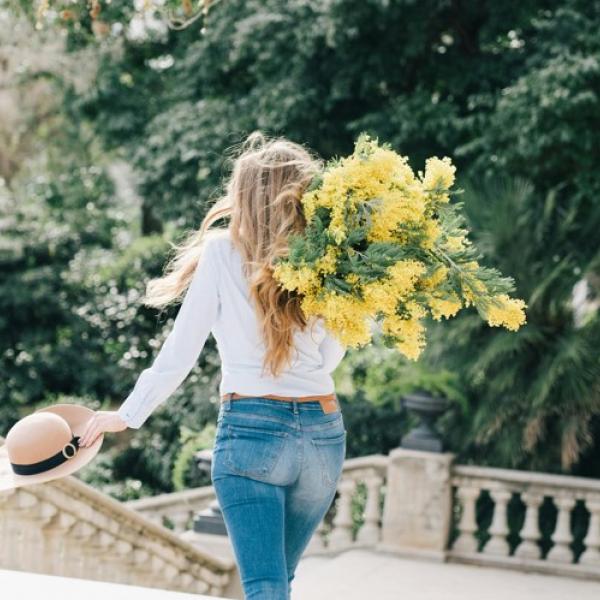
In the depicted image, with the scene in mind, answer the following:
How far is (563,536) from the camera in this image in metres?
7.34

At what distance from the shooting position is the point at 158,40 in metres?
13.0

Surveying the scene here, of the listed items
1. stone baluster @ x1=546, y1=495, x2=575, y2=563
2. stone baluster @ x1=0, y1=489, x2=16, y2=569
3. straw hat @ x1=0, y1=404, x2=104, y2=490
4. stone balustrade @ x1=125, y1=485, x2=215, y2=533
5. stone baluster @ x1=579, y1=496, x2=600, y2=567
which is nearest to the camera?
straw hat @ x1=0, y1=404, x2=104, y2=490

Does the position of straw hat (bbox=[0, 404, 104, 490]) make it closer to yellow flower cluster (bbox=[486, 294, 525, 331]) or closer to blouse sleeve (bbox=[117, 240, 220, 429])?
blouse sleeve (bbox=[117, 240, 220, 429])

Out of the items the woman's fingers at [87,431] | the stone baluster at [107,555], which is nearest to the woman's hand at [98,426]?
the woman's fingers at [87,431]

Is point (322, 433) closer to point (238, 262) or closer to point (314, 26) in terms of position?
point (238, 262)

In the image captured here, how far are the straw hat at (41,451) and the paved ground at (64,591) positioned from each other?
0.33 meters

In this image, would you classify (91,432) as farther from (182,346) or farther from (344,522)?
(344,522)

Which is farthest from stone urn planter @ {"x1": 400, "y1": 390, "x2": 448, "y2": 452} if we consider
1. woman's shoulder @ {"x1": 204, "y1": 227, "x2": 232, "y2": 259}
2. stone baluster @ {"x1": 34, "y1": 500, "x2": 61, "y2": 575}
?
woman's shoulder @ {"x1": 204, "y1": 227, "x2": 232, "y2": 259}

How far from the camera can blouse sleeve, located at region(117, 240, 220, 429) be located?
2910 millimetres

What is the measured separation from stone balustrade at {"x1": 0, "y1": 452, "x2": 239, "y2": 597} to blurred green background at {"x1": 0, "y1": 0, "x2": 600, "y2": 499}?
157 centimetres

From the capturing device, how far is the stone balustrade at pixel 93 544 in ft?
16.4

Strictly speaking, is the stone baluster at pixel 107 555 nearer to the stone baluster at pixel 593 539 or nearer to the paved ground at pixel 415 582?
the paved ground at pixel 415 582

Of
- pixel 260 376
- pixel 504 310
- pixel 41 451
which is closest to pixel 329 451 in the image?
pixel 260 376

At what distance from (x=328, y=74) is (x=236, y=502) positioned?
823 centimetres
